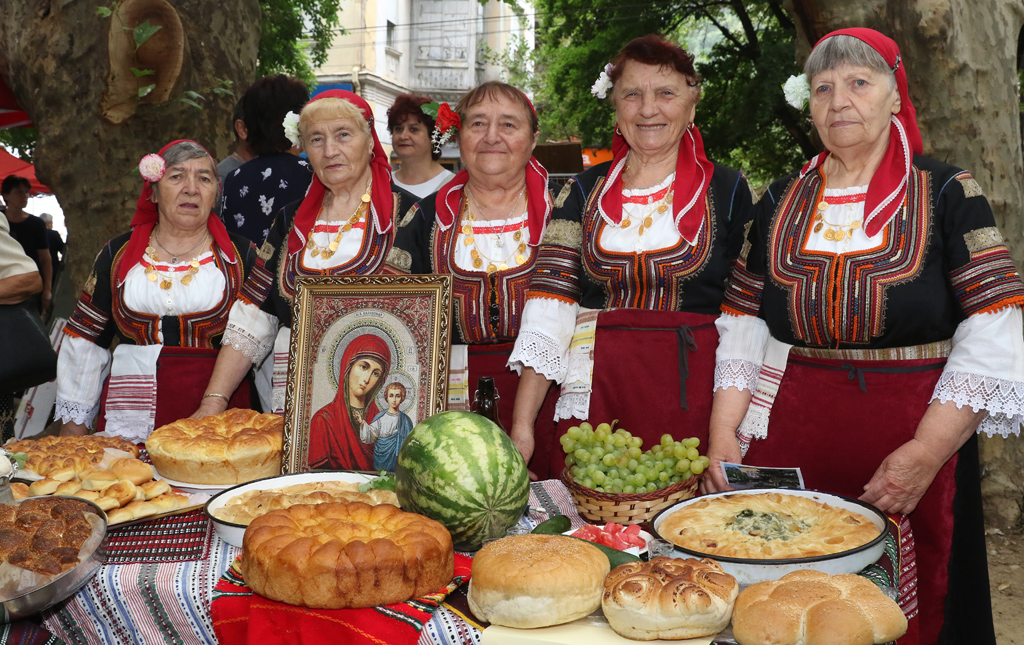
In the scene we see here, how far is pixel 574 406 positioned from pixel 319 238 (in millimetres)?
1181

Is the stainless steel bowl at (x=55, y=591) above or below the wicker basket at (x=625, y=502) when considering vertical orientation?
below

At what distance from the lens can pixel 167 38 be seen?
197 inches

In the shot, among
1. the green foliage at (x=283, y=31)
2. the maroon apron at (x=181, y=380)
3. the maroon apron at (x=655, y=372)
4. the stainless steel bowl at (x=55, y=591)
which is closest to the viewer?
the stainless steel bowl at (x=55, y=591)

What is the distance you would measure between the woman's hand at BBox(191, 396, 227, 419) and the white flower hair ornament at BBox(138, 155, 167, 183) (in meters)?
1.06

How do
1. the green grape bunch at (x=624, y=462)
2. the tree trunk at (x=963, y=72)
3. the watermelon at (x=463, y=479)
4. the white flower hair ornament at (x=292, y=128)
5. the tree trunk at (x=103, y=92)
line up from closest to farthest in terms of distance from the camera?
the watermelon at (x=463, y=479), the green grape bunch at (x=624, y=462), the white flower hair ornament at (x=292, y=128), the tree trunk at (x=963, y=72), the tree trunk at (x=103, y=92)

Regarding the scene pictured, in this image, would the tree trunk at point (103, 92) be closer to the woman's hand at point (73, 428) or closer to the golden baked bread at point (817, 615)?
the woman's hand at point (73, 428)

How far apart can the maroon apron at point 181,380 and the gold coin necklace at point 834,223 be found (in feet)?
7.64

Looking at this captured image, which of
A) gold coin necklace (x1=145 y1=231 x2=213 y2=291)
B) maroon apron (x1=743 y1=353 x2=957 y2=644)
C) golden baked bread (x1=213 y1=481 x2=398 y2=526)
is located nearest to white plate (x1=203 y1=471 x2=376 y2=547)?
golden baked bread (x1=213 y1=481 x2=398 y2=526)

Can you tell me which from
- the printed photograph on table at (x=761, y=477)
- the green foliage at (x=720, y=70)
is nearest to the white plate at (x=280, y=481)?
the printed photograph on table at (x=761, y=477)

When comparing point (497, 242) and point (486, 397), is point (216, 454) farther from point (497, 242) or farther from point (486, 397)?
point (497, 242)

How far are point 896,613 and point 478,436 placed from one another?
915 mm

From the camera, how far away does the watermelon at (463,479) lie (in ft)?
6.03

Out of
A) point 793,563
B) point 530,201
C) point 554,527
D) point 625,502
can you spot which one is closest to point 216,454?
point 554,527

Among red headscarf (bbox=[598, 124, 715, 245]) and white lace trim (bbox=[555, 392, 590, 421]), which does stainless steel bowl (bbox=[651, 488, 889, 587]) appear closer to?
white lace trim (bbox=[555, 392, 590, 421])
